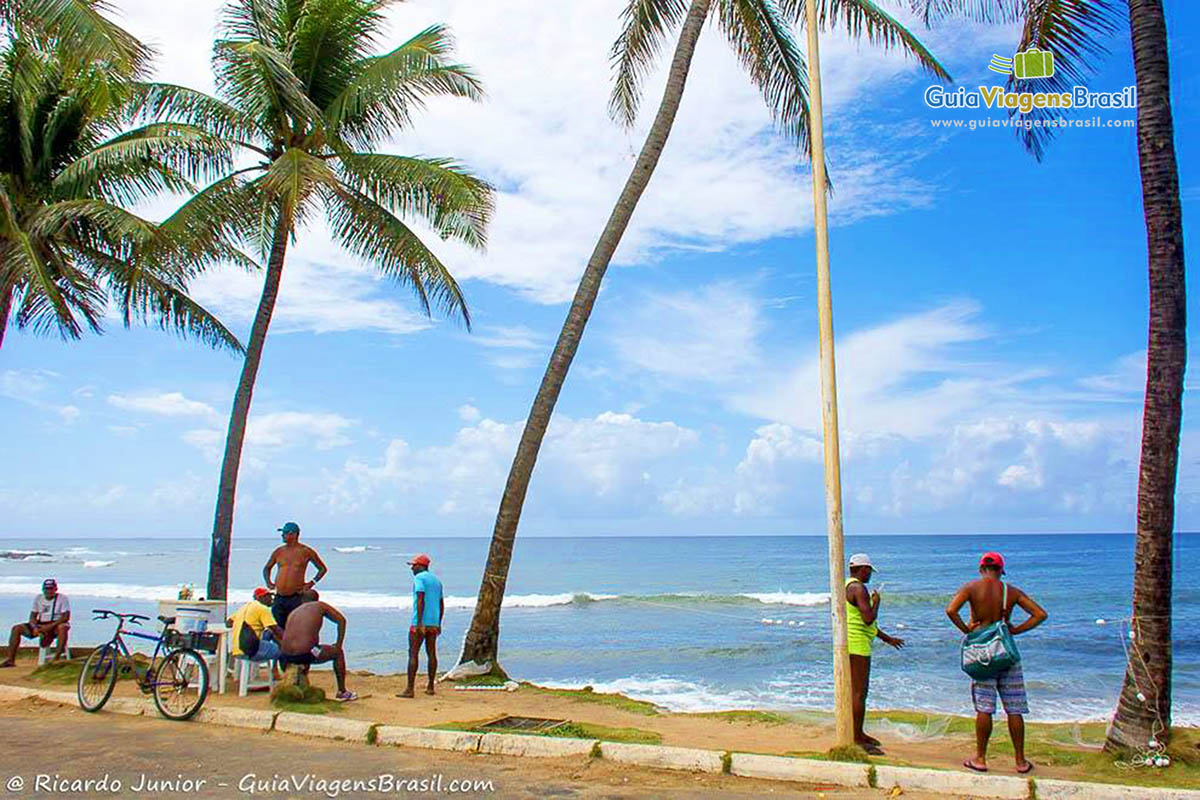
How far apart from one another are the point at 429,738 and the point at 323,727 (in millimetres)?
1089

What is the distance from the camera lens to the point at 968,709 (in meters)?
16.8

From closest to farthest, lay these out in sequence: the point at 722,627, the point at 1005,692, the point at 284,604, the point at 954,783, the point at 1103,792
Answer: the point at 1103,792 < the point at 954,783 < the point at 1005,692 < the point at 284,604 < the point at 722,627

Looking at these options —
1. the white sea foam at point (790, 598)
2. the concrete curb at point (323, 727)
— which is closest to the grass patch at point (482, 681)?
the concrete curb at point (323, 727)

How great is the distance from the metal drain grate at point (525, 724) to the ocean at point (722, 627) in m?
7.76

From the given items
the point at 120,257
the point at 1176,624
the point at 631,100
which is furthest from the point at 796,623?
the point at 120,257

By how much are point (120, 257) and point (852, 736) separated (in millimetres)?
13766

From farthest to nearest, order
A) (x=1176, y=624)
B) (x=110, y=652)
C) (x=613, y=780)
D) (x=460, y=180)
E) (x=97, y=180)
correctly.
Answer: (x=1176, y=624) < (x=97, y=180) < (x=460, y=180) < (x=110, y=652) < (x=613, y=780)

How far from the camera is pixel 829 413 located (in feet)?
25.0

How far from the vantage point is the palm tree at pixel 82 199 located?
1346 centimetres

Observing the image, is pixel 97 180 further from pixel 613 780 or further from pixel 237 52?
pixel 613 780

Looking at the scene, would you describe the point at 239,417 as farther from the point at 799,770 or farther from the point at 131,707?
the point at 799,770

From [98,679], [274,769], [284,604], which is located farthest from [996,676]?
[98,679]

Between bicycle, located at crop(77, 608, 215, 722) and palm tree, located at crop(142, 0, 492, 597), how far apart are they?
3761 mm

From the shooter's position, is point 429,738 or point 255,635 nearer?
point 429,738
